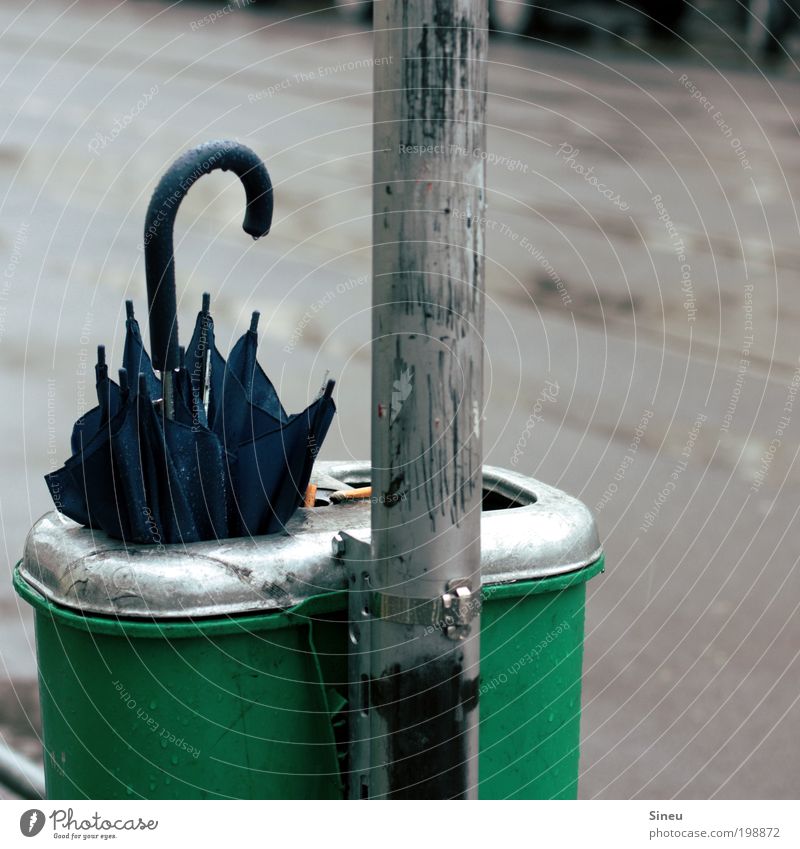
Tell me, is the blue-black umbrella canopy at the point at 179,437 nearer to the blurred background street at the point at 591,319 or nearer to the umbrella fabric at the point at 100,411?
the umbrella fabric at the point at 100,411

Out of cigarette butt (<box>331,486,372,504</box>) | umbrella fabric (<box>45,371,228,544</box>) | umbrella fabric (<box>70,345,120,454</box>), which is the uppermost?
umbrella fabric (<box>70,345,120,454</box>)

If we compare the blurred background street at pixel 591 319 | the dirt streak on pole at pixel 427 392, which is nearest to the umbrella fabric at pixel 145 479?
the dirt streak on pole at pixel 427 392

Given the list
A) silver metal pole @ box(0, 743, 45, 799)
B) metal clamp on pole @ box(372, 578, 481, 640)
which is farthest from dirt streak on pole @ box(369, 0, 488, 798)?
silver metal pole @ box(0, 743, 45, 799)

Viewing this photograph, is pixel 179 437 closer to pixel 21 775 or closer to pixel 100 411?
pixel 100 411

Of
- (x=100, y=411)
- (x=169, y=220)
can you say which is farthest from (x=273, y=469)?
(x=169, y=220)

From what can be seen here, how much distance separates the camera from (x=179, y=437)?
1.53 meters

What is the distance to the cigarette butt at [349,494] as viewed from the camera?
1.76 m

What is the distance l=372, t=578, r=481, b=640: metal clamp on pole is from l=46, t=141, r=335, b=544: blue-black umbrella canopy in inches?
8.1

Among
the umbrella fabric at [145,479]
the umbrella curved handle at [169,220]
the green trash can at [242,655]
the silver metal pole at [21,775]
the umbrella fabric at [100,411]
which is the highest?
the umbrella curved handle at [169,220]

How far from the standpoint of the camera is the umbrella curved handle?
1494 mm

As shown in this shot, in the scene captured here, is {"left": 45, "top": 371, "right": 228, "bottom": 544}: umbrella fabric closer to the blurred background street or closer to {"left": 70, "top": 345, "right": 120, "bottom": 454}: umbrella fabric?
{"left": 70, "top": 345, "right": 120, "bottom": 454}: umbrella fabric

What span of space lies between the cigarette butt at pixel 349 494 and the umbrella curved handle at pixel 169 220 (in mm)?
306

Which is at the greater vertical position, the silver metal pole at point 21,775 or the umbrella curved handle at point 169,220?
the umbrella curved handle at point 169,220

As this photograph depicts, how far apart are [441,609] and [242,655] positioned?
9.1 inches
